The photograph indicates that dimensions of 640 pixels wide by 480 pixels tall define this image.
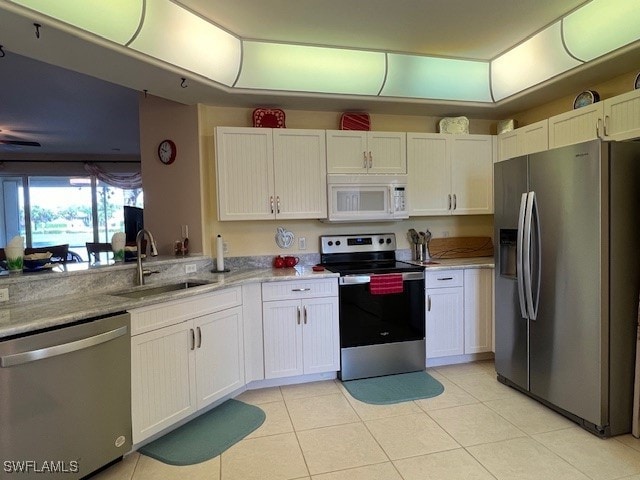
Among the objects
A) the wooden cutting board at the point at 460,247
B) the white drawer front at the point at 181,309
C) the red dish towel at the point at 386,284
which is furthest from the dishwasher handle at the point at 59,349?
the wooden cutting board at the point at 460,247

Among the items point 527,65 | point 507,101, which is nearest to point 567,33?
point 527,65

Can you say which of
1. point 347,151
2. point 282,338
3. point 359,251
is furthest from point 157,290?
point 347,151

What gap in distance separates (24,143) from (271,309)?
5071 mm

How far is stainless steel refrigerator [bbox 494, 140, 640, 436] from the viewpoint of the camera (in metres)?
2.19

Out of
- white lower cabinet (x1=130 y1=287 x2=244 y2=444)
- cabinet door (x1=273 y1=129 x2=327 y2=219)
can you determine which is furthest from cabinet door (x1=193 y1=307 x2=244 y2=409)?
cabinet door (x1=273 y1=129 x2=327 y2=219)

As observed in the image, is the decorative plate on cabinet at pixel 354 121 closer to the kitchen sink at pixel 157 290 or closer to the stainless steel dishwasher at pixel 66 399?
the kitchen sink at pixel 157 290

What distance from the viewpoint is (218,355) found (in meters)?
2.64

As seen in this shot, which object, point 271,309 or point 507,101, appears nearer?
point 271,309

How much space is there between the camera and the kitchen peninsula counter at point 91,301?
1.73 metres

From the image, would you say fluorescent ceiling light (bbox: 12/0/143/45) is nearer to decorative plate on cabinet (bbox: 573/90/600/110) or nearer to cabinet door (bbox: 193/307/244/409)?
cabinet door (bbox: 193/307/244/409)

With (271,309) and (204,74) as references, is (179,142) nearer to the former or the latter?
(204,74)

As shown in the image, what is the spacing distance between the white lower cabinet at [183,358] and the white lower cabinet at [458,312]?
166cm

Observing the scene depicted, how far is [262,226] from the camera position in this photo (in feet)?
11.6

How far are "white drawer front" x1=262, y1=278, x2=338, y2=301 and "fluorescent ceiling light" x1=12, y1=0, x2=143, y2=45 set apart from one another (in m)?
1.87
